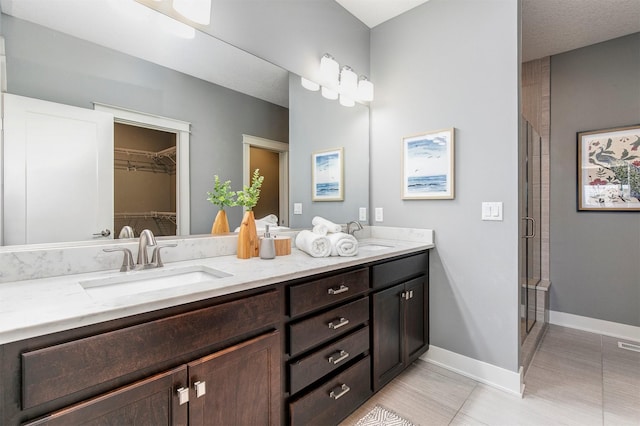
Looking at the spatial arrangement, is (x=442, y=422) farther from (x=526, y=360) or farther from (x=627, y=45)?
(x=627, y=45)

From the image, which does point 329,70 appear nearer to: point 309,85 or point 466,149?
point 309,85

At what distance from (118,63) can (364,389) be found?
2021mm

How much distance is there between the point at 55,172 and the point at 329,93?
1833mm

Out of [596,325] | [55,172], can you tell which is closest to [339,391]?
[55,172]

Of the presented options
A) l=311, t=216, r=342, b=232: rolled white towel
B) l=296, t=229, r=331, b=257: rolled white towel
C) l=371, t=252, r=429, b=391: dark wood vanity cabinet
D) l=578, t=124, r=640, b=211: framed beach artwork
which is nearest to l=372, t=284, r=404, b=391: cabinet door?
l=371, t=252, r=429, b=391: dark wood vanity cabinet

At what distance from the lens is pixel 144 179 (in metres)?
1.43

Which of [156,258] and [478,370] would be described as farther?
[478,370]

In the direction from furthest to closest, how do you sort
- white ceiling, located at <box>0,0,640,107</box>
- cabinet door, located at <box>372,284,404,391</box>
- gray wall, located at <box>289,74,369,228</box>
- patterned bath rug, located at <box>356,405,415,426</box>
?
gray wall, located at <box>289,74,369,228</box>, cabinet door, located at <box>372,284,404,391</box>, patterned bath rug, located at <box>356,405,415,426</box>, white ceiling, located at <box>0,0,640,107</box>

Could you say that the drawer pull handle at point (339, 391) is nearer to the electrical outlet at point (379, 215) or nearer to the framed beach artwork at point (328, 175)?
the framed beach artwork at point (328, 175)

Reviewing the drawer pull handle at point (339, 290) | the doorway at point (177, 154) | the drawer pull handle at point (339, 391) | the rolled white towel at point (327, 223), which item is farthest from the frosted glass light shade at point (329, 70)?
the drawer pull handle at point (339, 391)

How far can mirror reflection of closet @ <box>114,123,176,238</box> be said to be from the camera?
4.51ft

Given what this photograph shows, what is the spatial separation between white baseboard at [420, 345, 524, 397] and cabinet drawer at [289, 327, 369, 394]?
92 centimetres

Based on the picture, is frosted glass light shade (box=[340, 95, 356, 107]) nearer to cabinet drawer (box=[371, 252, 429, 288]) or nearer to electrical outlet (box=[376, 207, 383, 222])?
electrical outlet (box=[376, 207, 383, 222])

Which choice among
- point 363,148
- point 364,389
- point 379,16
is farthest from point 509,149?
point 364,389
